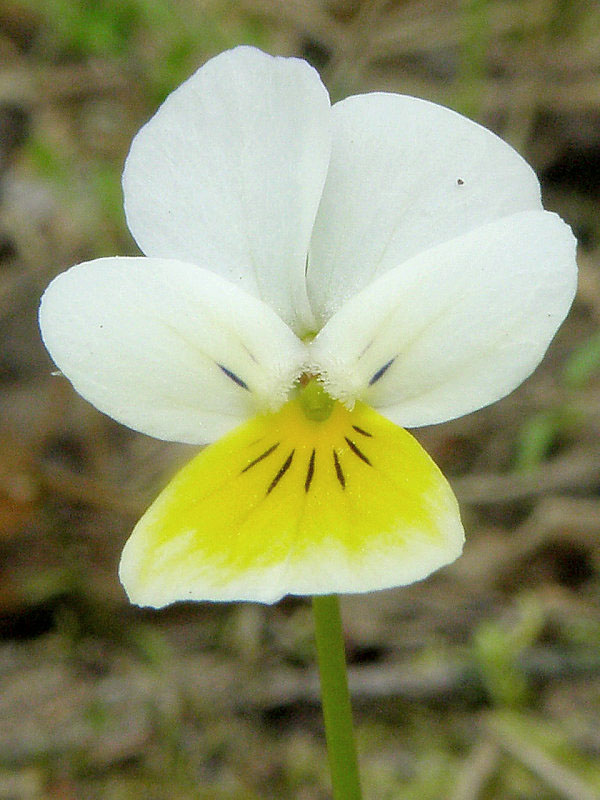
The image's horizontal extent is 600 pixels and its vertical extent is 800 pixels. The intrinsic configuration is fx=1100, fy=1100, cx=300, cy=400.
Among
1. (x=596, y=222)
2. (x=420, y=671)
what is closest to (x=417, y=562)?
(x=420, y=671)

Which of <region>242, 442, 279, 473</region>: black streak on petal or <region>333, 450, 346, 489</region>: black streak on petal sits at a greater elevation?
<region>242, 442, 279, 473</region>: black streak on petal

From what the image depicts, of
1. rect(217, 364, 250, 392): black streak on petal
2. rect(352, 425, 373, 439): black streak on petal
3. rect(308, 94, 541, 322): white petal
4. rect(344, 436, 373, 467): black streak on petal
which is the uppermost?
rect(308, 94, 541, 322): white petal

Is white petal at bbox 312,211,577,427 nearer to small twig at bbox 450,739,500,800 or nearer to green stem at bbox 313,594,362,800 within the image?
green stem at bbox 313,594,362,800

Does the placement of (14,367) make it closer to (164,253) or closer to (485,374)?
(164,253)

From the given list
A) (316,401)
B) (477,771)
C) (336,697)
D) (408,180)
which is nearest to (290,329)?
(316,401)

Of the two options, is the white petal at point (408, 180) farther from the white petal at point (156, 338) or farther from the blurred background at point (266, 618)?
the blurred background at point (266, 618)

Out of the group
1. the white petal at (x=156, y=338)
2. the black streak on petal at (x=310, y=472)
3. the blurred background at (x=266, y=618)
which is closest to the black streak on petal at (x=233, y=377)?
the white petal at (x=156, y=338)

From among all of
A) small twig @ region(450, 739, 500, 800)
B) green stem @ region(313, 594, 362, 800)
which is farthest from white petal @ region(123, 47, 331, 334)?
small twig @ region(450, 739, 500, 800)
